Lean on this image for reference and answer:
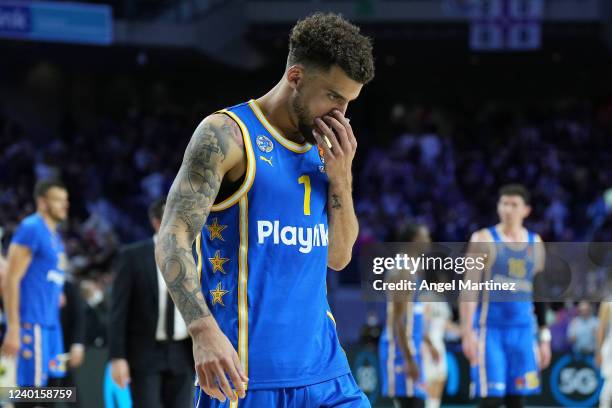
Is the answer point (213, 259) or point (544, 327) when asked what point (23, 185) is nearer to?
point (544, 327)

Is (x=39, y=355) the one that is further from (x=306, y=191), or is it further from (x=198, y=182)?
(x=198, y=182)

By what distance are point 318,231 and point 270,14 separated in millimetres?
21085

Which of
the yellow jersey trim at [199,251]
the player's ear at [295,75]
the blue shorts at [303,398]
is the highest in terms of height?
the player's ear at [295,75]

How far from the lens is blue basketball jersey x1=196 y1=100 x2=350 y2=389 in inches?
145

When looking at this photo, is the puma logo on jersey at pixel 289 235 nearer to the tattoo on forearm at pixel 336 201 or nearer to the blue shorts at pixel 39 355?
the tattoo on forearm at pixel 336 201

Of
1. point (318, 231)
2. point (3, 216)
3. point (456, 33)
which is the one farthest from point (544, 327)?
point (456, 33)

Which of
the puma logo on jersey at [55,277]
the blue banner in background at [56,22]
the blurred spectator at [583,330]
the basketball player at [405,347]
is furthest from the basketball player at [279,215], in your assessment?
the blue banner in background at [56,22]

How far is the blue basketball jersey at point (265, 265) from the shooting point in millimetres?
3680

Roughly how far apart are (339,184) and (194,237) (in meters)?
0.66

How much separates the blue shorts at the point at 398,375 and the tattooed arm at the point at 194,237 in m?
5.99

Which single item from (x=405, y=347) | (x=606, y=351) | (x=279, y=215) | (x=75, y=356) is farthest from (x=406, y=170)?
(x=279, y=215)

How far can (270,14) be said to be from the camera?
24.4m

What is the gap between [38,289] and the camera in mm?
8438

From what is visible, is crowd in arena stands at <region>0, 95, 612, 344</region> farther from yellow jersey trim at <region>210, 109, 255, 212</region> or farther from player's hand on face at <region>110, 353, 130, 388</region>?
yellow jersey trim at <region>210, 109, 255, 212</region>
